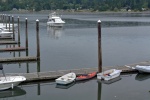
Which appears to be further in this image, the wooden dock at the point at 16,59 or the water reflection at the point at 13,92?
the wooden dock at the point at 16,59

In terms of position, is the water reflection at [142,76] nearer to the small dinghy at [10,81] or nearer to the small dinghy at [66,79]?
the small dinghy at [66,79]

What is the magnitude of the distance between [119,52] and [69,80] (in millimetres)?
23475

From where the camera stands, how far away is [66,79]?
101 feet

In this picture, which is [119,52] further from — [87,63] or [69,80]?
[69,80]

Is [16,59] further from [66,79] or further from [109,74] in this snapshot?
[109,74]

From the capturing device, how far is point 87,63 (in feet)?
142

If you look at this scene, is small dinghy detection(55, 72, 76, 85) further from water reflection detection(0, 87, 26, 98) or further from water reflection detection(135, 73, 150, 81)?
water reflection detection(135, 73, 150, 81)

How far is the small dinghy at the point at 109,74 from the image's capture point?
3235cm

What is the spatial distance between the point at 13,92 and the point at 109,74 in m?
10.2

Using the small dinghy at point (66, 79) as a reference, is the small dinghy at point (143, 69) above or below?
above

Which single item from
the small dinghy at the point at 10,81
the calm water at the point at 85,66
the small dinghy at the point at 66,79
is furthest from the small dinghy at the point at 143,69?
the small dinghy at the point at 10,81

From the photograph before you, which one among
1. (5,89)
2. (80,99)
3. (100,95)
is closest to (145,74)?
(100,95)

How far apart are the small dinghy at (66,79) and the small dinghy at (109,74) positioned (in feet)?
9.23

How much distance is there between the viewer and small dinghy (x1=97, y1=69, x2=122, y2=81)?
106ft
